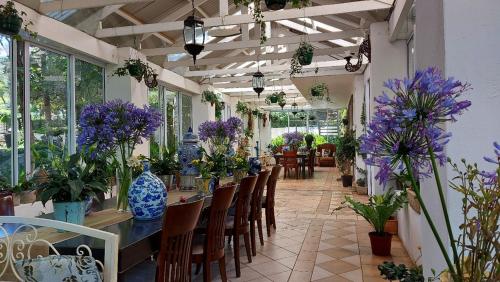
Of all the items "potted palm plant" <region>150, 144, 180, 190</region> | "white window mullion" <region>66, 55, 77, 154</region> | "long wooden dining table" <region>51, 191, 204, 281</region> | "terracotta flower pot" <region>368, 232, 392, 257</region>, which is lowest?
"terracotta flower pot" <region>368, 232, 392, 257</region>

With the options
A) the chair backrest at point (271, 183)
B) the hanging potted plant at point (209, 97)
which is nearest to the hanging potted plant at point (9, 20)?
the chair backrest at point (271, 183)

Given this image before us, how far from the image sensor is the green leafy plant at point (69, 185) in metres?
2.04

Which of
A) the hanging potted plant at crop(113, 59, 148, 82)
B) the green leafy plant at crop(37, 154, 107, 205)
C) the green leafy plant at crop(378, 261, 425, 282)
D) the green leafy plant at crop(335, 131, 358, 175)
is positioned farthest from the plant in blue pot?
the green leafy plant at crop(335, 131, 358, 175)

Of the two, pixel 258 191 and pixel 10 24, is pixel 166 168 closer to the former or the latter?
pixel 258 191

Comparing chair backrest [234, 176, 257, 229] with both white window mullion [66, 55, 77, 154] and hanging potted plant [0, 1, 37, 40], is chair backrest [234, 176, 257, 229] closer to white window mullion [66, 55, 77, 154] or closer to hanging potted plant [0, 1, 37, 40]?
hanging potted plant [0, 1, 37, 40]

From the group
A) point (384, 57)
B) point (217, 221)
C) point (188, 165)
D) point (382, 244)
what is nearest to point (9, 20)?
point (188, 165)

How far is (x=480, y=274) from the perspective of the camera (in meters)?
0.87

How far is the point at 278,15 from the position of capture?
5281 mm

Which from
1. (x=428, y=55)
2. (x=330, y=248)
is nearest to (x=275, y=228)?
(x=330, y=248)

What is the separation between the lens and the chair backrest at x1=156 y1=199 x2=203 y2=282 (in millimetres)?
1968

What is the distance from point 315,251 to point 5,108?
3745mm

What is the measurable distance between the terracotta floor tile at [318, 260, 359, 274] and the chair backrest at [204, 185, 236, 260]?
44.1 inches

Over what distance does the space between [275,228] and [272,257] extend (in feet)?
3.71

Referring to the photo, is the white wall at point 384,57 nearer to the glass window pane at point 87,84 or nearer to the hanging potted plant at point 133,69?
the hanging potted plant at point 133,69
